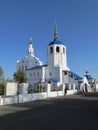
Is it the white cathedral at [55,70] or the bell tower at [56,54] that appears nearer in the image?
the white cathedral at [55,70]

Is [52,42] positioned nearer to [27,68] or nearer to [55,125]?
[27,68]

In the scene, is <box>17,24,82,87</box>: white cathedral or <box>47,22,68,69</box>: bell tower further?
<box>47,22,68,69</box>: bell tower

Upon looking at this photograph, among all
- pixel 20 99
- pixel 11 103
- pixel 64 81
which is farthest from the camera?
pixel 64 81

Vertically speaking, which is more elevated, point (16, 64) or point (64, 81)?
point (16, 64)

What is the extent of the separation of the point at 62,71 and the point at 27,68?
13.3 meters

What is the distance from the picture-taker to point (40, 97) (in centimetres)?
2645

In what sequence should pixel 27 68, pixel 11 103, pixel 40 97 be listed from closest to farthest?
pixel 11 103
pixel 40 97
pixel 27 68

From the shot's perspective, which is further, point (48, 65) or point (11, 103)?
point (48, 65)

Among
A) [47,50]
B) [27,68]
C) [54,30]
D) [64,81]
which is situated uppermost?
[54,30]

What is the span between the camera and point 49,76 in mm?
55844

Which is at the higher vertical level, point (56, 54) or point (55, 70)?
point (56, 54)

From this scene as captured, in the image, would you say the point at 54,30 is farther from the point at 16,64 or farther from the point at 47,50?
the point at 16,64

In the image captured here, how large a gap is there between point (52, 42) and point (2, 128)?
1942 inches

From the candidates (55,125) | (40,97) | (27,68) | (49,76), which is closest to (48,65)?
(49,76)
